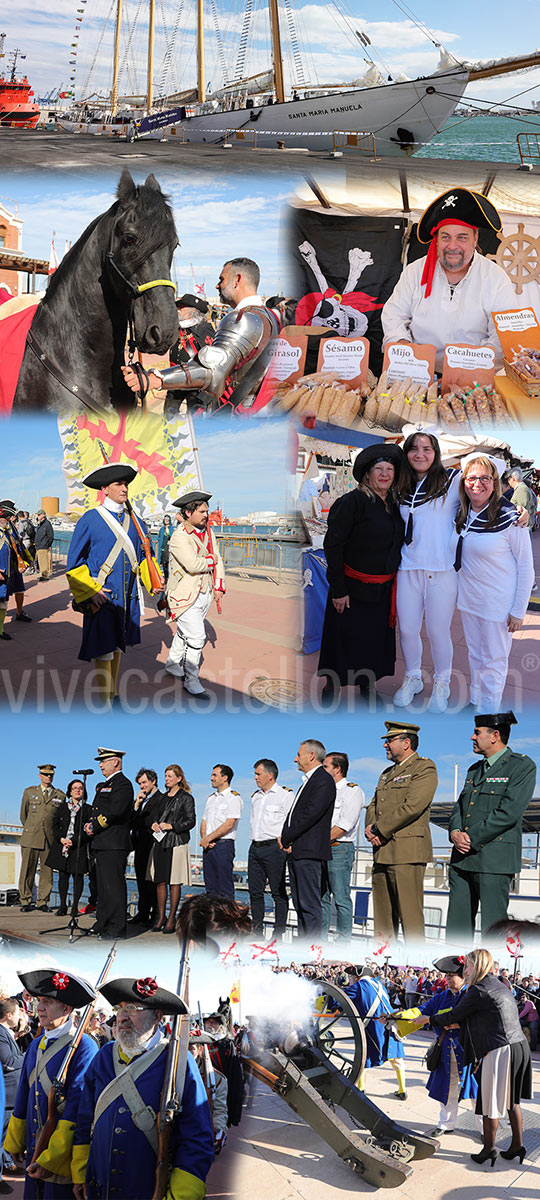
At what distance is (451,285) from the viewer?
543 cm

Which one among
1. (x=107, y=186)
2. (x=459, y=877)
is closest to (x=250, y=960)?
(x=459, y=877)

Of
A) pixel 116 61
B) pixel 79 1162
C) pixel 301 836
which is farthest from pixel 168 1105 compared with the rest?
pixel 116 61

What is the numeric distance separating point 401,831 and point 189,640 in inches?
56.4

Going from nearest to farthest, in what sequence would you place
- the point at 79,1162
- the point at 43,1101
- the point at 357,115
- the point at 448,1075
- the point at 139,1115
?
the point at 139,1115
the point at 79,1162
the point at 43,1101
the point at 448,1075
the point at 357,115

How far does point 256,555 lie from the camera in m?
5.36

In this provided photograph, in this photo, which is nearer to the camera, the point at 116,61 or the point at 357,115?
the point at 116,61

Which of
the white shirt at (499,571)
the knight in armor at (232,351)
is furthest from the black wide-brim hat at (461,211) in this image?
the white shirt at (499,571)

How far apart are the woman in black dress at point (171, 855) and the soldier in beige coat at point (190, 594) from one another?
0.61 m

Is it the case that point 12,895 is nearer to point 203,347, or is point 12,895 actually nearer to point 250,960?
point 250,960

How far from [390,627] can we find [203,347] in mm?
1765

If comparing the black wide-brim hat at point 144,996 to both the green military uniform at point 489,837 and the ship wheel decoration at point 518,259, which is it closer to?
the green military uniform at point 489,837

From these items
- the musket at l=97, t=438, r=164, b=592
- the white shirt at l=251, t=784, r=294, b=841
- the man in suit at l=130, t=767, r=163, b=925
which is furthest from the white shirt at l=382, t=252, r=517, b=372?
the man in suit at l=130, t=767, r=163, b=925

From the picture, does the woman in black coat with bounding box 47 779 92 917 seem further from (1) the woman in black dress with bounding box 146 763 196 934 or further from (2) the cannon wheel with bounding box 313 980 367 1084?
(2) the cannon wheel with bounding box 313 980 367 1084

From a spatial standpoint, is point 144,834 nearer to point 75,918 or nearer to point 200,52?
point 75,918
